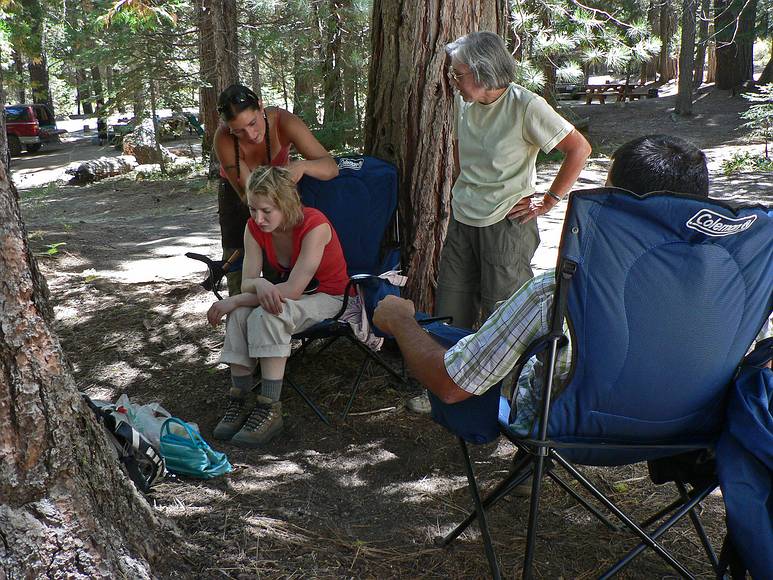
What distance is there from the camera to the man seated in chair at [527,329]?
1932mm

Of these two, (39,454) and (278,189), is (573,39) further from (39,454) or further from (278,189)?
(39,454)

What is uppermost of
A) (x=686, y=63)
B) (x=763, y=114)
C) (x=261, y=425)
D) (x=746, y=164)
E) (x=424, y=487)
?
(x=686, y=63)

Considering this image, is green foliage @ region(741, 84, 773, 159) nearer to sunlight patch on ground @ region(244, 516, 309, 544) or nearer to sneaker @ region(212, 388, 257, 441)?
sneaker @ region(212, 388, 257, 441)

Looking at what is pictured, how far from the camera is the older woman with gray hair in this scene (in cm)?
317

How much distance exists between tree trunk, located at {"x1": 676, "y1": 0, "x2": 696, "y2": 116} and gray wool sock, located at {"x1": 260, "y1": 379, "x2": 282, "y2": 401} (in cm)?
1481

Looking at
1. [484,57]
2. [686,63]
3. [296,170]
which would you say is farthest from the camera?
[686,63]

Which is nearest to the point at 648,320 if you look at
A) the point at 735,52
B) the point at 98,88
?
the point at 98,88

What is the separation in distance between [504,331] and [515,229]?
149 cm

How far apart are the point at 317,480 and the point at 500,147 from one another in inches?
64.3

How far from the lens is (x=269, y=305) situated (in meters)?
3.38

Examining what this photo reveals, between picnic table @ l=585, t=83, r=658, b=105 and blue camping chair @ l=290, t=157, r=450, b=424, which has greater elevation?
picnic table @ l=585, t=83, r=658, b=105

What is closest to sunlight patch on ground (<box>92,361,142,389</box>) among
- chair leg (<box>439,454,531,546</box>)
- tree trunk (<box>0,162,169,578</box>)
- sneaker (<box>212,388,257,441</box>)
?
sneaker (<box>212,388,257,441</box>)

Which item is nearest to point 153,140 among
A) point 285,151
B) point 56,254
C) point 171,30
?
point 171,30

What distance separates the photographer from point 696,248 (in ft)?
6.03
